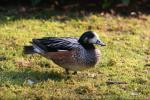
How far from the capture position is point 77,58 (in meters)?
7.31

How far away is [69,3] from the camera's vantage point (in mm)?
11773

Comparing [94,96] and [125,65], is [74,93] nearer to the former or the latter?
[94,96]

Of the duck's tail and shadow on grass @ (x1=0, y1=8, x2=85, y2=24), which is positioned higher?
shadow on grass @ (x1=0, y1=8, x2=85, y2=24)

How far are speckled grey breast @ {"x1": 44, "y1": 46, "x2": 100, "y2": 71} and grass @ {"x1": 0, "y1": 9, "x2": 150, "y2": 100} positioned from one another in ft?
0.67

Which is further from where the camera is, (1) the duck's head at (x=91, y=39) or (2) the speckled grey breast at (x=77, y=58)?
(1) the duck's head at (x=91, y=39)

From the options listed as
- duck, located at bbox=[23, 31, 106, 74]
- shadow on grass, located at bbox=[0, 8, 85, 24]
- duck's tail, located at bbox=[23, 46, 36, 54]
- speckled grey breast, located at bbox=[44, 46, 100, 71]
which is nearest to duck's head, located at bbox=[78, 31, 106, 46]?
duck, located at bbox=[23, 31, 106, 74]

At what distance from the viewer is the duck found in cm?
733

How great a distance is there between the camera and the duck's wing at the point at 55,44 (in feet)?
24.4

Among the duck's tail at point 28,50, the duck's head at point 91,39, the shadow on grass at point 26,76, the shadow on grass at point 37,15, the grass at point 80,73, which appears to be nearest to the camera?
the grass at point 80,73

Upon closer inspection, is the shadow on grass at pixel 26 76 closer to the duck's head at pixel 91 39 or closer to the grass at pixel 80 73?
the grass at pixel 80 73

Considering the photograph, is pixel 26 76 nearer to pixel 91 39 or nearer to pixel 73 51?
pixel 73 51

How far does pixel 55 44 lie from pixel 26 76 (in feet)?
1.99

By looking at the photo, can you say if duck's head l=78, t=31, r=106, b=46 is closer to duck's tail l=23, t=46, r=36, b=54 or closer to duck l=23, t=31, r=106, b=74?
duck l=23, t=31, r=106, b=74

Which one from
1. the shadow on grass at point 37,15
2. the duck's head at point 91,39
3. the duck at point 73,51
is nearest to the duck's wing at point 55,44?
the duck at point 73,51
